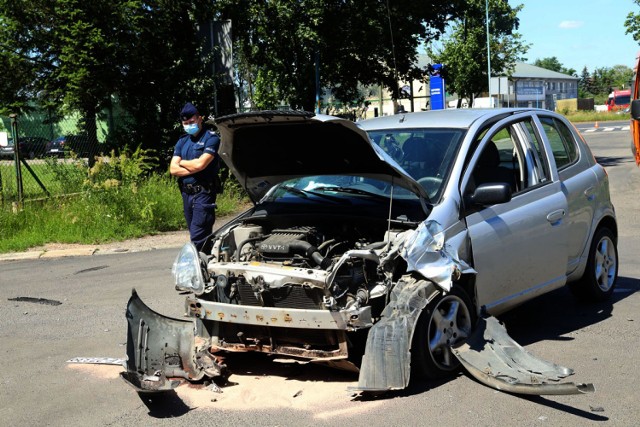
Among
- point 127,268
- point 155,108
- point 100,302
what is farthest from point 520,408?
point 155,108

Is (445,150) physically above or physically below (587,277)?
above

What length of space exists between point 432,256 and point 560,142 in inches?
102

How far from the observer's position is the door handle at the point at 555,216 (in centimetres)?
612

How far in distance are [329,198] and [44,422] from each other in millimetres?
2710

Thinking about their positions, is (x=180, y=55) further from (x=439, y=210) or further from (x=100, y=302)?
(x=439, y=210)

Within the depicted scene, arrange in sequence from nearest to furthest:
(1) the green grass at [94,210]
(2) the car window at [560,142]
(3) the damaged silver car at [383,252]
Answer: (3) the damaged silver car at [383,252], (2) the car window at [560,142], (1) the green grass at [94,210]

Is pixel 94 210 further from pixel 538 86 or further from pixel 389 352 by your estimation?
pixel 538 86

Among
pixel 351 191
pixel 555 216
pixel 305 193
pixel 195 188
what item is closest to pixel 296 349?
pixel 351 191

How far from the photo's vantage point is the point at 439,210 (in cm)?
536

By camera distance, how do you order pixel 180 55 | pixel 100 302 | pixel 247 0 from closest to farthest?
pixel 100 302
pixel 180 55
pixel 247 0

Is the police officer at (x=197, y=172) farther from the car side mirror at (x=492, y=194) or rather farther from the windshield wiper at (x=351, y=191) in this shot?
the car side mirror at (x=492, y=194)

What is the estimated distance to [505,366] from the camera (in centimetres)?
498

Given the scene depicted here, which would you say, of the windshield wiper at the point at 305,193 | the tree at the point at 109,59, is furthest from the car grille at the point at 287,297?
the tree at the point at 109,59

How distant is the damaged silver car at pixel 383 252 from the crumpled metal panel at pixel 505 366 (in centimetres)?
1
